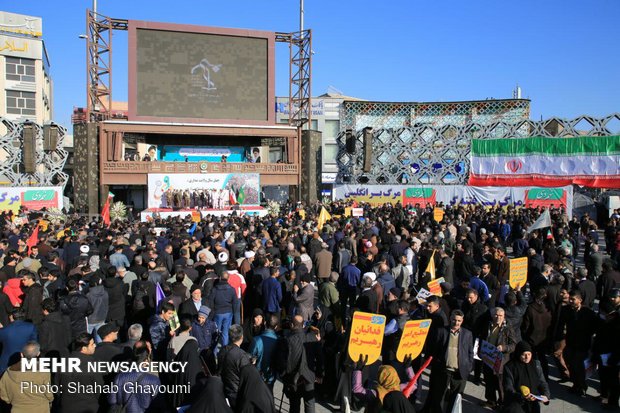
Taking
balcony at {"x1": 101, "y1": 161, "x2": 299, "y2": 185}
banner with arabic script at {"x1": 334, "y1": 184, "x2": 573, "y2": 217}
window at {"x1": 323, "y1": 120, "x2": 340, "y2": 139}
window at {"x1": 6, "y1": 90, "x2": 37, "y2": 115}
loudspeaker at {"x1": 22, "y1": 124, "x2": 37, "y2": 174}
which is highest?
window at {"x1": 6, "y1": 90, "x2": 37, "y2": 115}

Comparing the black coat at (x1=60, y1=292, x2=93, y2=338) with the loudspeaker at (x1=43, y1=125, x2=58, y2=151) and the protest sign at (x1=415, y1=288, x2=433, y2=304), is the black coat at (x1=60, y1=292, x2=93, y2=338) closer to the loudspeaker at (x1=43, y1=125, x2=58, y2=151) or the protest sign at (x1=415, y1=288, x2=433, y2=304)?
the protest sign at (x1=415, y1=288, x2=433, y2=304)

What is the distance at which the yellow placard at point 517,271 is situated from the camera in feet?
32.2

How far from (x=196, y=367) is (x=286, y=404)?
6.71ft

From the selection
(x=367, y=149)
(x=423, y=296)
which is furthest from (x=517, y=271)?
(x=367, y=149)

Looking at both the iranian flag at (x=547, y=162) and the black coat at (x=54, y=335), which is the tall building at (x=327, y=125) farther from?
the black coat at (x=54, y=335)

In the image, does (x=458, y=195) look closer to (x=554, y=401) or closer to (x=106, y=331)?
(x=554, y=401)

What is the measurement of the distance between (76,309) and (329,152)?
137 feet

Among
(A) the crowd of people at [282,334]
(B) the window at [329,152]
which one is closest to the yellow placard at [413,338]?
(A) the crowd of people at [282,334]

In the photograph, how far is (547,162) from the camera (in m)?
31.5

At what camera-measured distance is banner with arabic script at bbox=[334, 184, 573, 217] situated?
27353 mm

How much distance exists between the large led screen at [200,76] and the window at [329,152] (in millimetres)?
13478

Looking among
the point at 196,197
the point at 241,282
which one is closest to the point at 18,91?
the point at 196,197

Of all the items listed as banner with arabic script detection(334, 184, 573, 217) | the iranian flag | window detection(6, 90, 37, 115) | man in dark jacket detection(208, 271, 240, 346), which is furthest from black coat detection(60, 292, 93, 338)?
window detection(6, 90, 37, 115)

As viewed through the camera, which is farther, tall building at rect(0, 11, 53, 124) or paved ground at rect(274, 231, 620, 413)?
tall building at rect(0, 11, 53, 124)
